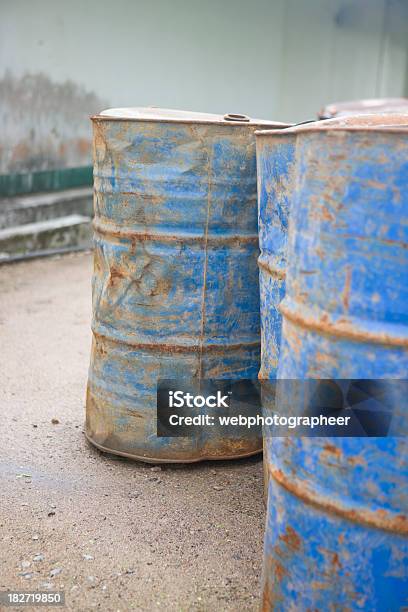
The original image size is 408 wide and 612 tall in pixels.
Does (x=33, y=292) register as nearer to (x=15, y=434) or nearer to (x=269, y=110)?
(x=15, y=434)

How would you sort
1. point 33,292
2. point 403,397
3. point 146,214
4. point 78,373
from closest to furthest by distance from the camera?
point 403,397 < point 146,214 < point 78,373 < point 33,292

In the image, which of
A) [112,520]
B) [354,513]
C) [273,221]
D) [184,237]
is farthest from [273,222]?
Answer: [112,520]

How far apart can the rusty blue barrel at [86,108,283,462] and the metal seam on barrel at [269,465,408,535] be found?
1.25 meters

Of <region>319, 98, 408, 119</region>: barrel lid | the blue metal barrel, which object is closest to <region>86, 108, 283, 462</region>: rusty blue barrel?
the blue metal barrel

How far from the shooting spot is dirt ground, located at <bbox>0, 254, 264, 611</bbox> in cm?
235

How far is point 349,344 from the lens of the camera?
1.73 m

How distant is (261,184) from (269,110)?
918 cm

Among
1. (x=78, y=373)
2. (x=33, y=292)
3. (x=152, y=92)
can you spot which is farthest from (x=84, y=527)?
(x=152, y=92)

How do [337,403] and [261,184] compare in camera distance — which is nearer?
[337,403]

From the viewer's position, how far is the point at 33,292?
→ 6203 mm

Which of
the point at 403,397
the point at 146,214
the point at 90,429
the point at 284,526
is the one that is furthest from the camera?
the point at 90,429

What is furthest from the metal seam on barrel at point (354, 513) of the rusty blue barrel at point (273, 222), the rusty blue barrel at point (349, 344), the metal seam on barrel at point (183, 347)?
the metal seam on barrel at point (183, 347)

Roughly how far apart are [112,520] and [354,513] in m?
1.28

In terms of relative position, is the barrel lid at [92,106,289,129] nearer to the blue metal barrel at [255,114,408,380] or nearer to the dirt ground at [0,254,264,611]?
the blue metal barrel at [255,114,408,380]
